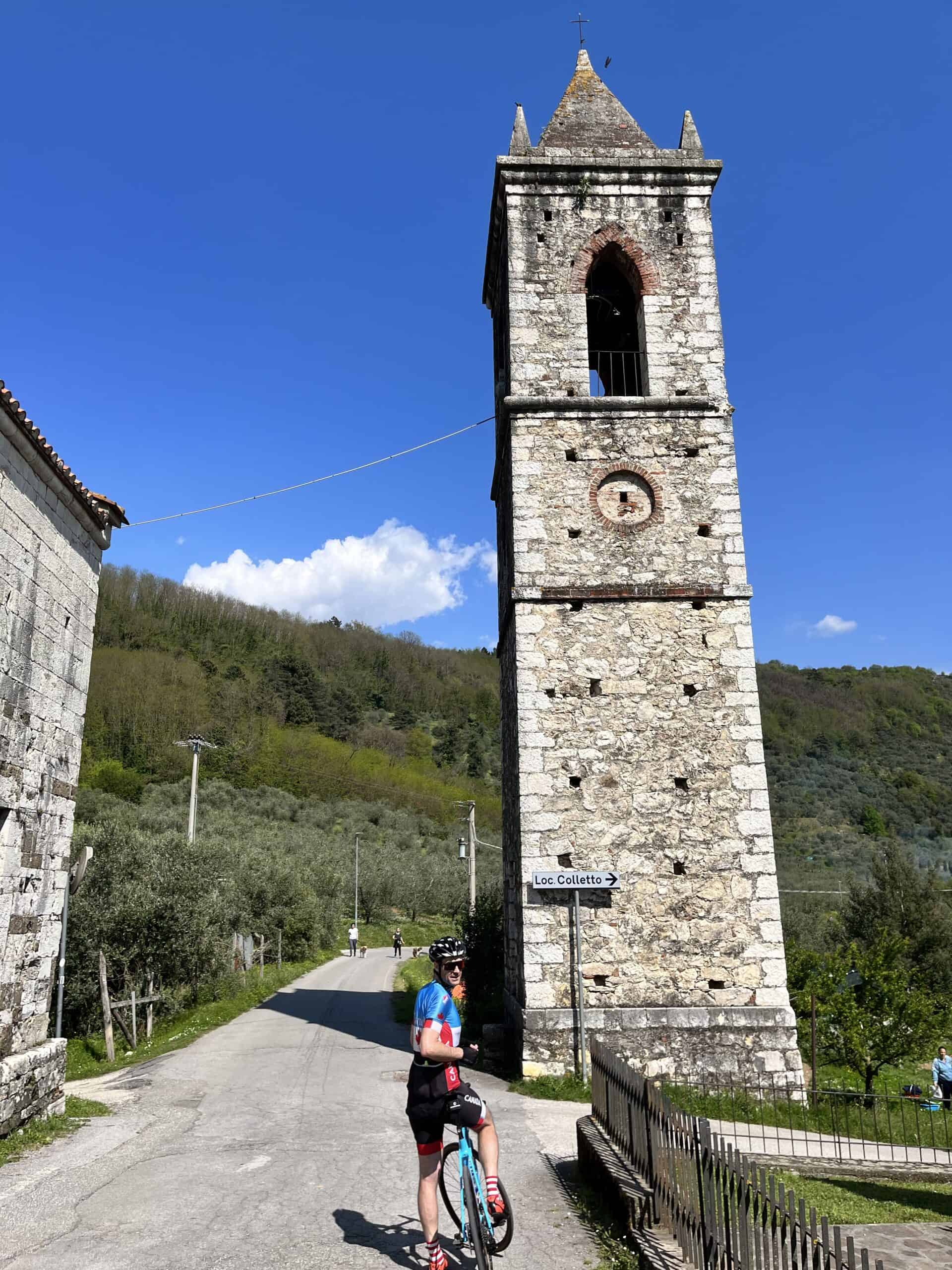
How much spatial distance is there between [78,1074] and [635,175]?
50.0 feet

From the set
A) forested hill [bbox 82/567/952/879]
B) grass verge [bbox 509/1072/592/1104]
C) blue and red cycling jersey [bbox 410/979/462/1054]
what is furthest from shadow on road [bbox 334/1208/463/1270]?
forested hill [bbox 82/567/952/879]

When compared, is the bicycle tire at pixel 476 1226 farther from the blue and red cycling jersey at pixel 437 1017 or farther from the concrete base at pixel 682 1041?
the concrete base at pixel 682 1041

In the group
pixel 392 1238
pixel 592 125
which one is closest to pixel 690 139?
pixel 592 125

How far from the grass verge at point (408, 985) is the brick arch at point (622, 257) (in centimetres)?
1068

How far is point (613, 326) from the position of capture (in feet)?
46.9

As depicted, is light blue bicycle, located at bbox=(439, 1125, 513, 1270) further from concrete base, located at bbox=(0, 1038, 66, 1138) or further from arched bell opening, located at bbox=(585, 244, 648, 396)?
arched bell opening, located at bbox=(585, 244, 648, 396)

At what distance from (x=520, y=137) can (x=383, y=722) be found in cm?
7798

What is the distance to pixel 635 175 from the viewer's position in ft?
42.7

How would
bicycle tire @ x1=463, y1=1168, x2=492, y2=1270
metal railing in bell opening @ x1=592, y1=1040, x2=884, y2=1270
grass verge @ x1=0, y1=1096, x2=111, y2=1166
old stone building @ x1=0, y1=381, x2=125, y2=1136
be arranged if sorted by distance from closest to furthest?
metal railing in bell opening @ x1=592, y1=1040, x2=884, y2=1270, bicycle tire @ x1=463, y1=1168, x2=492, y2=1270, grass verge @ x1=0, y1=1096, x2=111, y2=1166, old stone building @ x1=0, y1=381, x2=125, y2=1136

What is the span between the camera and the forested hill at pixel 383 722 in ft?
204

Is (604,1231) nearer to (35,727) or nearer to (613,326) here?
(35,727)

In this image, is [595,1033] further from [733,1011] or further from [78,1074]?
[78,1074]

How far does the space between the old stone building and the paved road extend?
1.04 m

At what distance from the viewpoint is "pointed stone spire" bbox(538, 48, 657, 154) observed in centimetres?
1350
